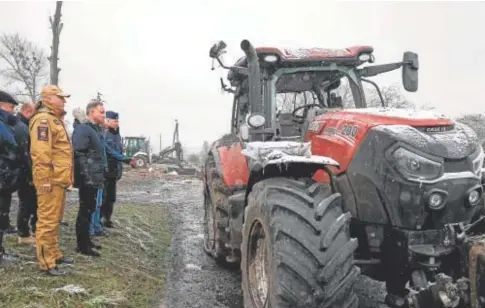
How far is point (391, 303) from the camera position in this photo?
3727 millimetres

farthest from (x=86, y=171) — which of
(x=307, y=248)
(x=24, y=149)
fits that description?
(x=307, y=248)

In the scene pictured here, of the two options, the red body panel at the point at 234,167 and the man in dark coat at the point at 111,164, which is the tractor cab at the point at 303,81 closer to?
the red body panel at the point at 234,167

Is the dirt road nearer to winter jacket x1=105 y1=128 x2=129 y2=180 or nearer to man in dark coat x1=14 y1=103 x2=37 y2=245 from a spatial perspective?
winter jacket x1=105 y1=128 x2=129 y2=180

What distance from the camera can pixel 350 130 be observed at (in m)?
4.15

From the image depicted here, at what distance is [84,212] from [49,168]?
117 cm

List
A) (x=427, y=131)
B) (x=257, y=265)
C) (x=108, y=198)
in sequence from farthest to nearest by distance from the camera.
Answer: (x=108, y=198) < (x=257, y=265) < (x=427, y=131)

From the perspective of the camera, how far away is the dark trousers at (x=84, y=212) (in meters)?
6.10

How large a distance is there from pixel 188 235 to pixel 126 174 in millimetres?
14604

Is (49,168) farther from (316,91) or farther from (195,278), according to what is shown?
(316,91)

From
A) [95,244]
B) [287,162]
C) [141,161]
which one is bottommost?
[95,244]

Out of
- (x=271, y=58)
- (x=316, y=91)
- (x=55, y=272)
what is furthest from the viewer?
(x=316, y=91)

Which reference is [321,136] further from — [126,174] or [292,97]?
[126,174]

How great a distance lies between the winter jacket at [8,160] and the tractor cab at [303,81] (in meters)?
2.40

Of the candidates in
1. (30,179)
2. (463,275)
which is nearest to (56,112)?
(30,179)
